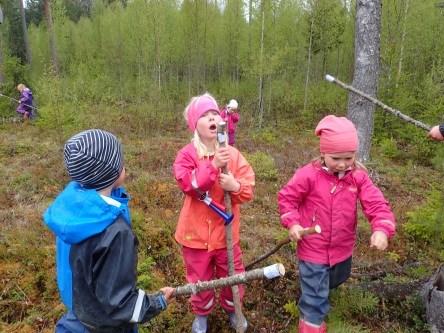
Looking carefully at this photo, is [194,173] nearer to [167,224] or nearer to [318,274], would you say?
[318,274]

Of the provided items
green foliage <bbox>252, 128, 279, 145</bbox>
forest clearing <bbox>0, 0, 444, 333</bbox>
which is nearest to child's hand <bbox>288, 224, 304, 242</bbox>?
forest clearing <bbox>0, 0, 444, 333</bbox>

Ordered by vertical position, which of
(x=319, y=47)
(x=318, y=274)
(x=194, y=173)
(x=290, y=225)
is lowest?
(x=318, y=274)

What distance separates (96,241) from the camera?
1.74 m

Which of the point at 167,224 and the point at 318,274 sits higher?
the point at 318,274

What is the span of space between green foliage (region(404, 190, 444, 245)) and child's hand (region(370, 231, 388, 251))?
6.52 ft

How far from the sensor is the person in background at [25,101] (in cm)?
1416

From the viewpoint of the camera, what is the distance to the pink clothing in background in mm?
2758

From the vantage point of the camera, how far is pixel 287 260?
4348 mm

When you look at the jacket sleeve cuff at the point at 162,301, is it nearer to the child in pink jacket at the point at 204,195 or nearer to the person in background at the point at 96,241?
the person in background at the point at 96,241

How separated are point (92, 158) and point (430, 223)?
4339 mm

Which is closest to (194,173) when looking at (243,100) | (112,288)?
(112,288)

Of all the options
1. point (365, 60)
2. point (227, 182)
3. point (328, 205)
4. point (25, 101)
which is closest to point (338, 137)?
point (328, 205)

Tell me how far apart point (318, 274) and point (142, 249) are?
2.44m

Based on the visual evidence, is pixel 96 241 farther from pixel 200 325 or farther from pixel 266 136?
pixel 266 136
